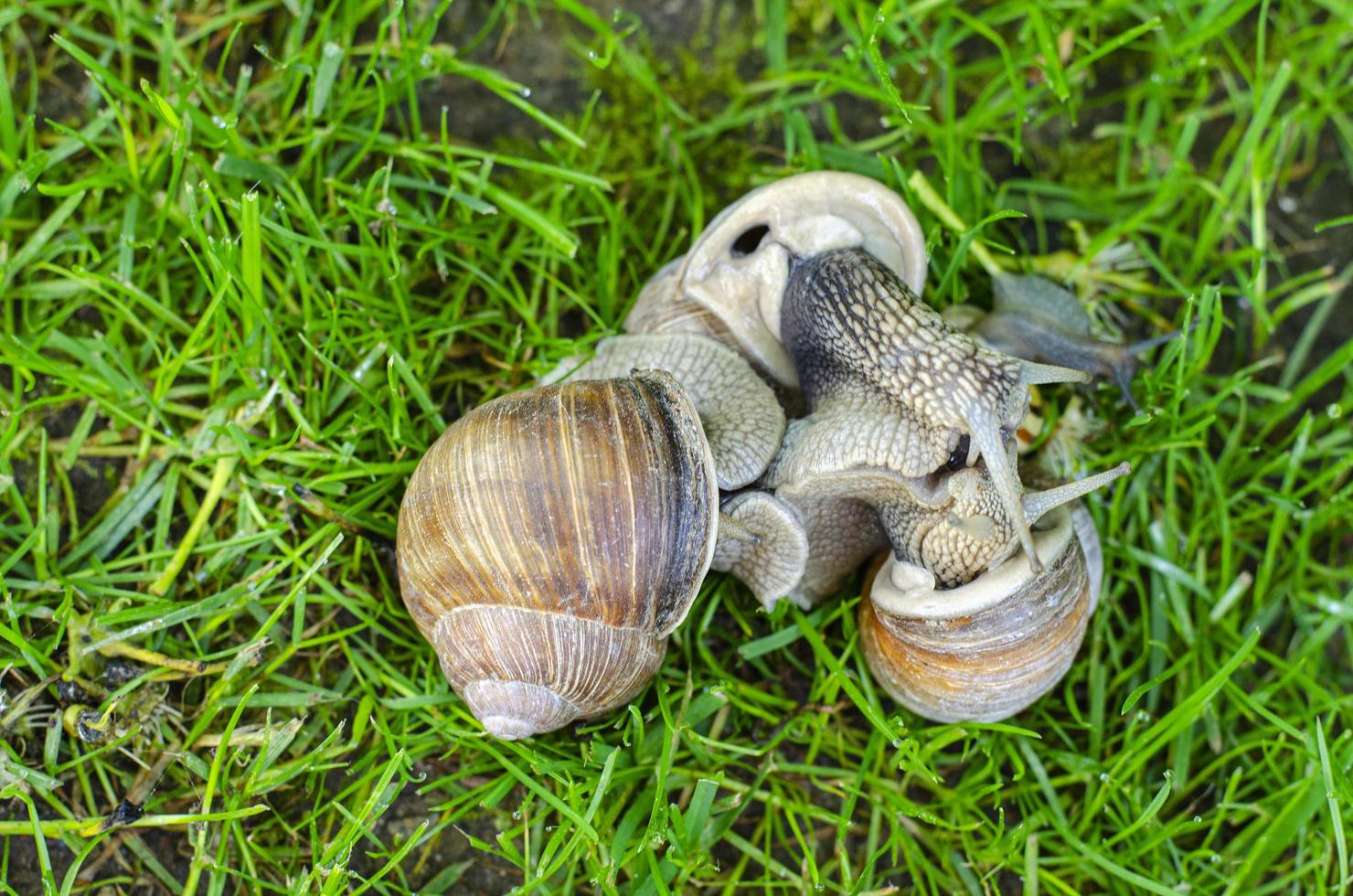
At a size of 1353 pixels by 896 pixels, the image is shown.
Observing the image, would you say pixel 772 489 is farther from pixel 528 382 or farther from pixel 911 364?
pixel 528 382

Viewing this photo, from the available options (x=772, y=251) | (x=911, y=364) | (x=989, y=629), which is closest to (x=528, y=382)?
(x=772, y=251)

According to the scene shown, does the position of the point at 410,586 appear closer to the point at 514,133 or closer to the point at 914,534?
the point at 914,534

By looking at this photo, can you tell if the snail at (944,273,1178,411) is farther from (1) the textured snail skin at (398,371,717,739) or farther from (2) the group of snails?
(1) the textured snail skin at (398,371,717,739)

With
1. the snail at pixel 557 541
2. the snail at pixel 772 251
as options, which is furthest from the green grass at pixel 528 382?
the snail at pixel 557 541

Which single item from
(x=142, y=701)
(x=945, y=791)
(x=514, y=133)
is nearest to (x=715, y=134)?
(x=514, y=133)

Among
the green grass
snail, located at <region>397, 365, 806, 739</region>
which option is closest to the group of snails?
snail, located at <region>397, 365, 806, 739</region>

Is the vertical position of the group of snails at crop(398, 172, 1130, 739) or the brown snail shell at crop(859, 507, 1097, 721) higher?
the group of snails at crop(398, 172, 1130, 739)

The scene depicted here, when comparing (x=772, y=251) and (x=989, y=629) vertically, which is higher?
(x=772, y=251)
